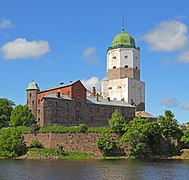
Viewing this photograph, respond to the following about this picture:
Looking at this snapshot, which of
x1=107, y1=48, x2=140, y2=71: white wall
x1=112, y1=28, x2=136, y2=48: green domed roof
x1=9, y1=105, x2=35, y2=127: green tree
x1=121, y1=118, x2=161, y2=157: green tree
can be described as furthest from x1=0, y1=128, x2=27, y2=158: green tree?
x1=112, y1=28, x2=136, y2=48: green domed roof

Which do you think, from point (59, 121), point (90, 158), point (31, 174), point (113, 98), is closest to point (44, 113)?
A: point (59, 121)

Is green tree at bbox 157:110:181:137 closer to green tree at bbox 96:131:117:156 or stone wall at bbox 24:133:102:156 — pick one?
green tree at bbox 96:131:117:156

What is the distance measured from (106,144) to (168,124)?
10804 millimetres

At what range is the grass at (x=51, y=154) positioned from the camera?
2143 inches

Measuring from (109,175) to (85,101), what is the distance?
36.6 meters

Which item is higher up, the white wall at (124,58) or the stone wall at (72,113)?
the white wall at (124,58)

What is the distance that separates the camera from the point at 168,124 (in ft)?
200

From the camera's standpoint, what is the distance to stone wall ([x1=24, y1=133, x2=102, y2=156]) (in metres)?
57.8

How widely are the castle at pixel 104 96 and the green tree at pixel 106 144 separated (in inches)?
439

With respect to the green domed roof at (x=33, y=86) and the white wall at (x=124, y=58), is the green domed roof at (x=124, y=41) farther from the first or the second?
the green domed roof at (x=33, y=86)

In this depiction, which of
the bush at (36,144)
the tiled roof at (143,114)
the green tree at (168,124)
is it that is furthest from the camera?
the tiled roof at (143,114)

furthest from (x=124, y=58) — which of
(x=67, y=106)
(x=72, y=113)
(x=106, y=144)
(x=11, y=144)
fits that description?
(x=11, y=144)

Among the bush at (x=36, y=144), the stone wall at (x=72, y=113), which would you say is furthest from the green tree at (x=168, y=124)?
the bush at (x=36, y=144)

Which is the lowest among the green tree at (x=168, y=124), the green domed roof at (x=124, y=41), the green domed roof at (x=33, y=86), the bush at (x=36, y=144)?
the bush at (x=36, y=144)
